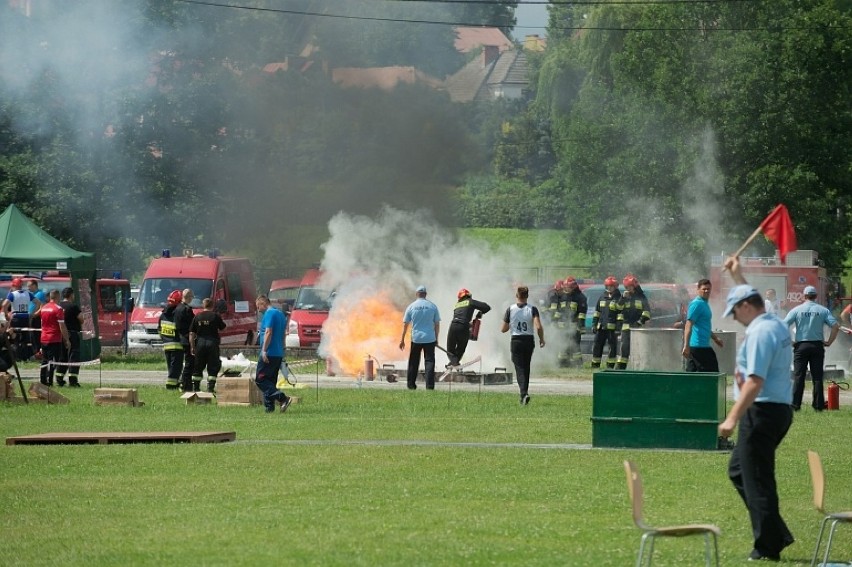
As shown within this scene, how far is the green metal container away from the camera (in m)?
15.8

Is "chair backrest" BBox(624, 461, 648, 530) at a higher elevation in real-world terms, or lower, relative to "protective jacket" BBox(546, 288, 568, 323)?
lower

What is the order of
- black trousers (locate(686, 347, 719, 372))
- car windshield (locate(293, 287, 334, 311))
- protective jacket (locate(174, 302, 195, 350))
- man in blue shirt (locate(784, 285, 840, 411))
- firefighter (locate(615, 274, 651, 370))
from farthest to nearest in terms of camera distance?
1. car windshield (locate(293, 287, 334, 311))
2. firefighter (locate(615, 274, 651, 370))
3. protective jacket (locate(174, 302, 195, 350))
4. man in blue shirt (locate(784, 285, 840, 411))
5. black trousers (locate(686, 347, 719, 372))

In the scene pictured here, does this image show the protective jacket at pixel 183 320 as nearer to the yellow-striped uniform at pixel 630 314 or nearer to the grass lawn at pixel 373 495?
the grass lawn at pixel 373 495

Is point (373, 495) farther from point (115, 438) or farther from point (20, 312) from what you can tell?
point (20, 312)

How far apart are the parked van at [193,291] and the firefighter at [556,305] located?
28.4 ft

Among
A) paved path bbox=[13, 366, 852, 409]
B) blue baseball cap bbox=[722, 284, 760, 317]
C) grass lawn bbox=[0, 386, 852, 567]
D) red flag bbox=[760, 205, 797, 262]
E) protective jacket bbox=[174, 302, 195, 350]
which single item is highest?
red flag bbox=[760, 205, 797, 262]

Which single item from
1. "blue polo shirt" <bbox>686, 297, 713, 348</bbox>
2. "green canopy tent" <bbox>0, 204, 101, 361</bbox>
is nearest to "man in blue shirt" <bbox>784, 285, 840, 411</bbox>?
"blue polo shirt" <bbox>686, 297, 713, 348</bbox>

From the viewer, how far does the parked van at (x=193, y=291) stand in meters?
35.6

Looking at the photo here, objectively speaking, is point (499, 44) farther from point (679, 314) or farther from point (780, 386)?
point (780, 386)

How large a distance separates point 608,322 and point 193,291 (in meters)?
11.5

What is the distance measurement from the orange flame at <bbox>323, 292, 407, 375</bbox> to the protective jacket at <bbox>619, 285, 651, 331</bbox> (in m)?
4.96

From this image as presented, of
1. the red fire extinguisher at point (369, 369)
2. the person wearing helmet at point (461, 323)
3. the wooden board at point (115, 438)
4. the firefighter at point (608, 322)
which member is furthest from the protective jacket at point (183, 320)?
the firefighter at point (608, 322)

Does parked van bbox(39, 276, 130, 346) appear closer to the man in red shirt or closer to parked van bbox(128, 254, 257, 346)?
parked van bbox(128, 254, 257, 346)

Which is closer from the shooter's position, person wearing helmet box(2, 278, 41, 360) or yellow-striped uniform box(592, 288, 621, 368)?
yellow-striped uniform box(592, 288, 621, 368)
